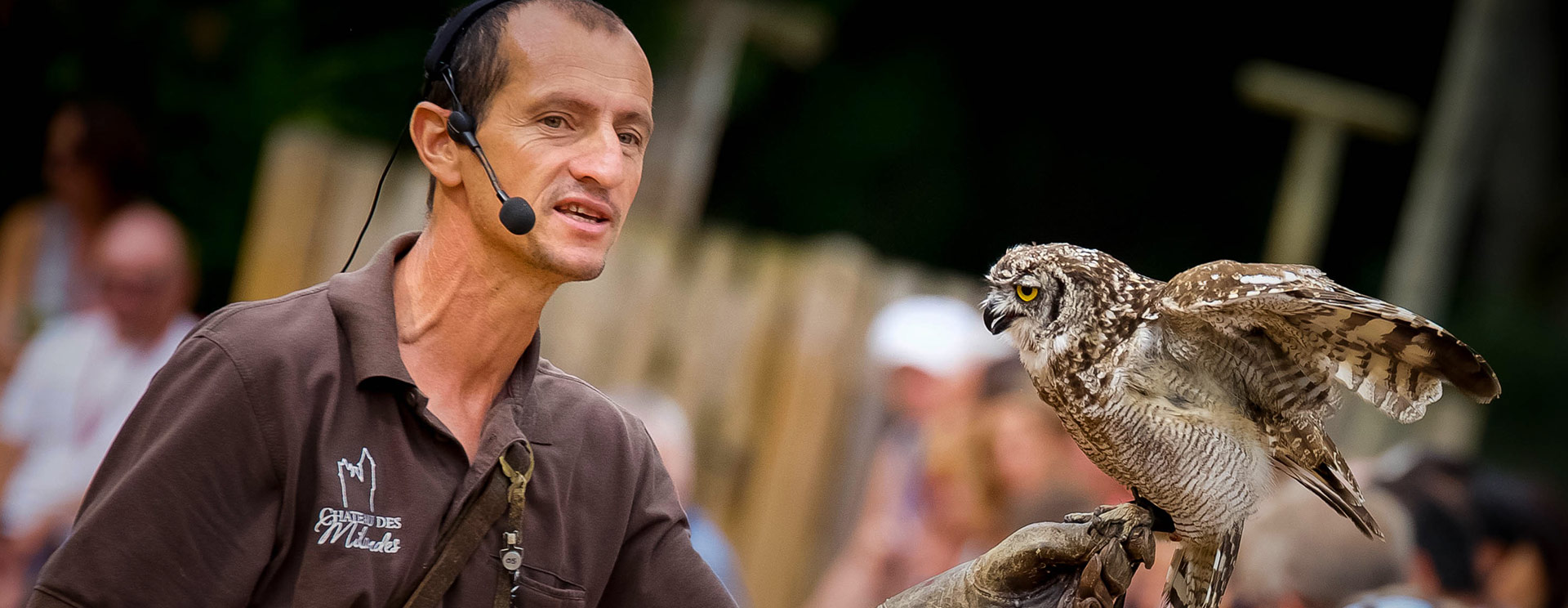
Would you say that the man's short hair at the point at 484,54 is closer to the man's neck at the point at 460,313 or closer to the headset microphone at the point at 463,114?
the headset microphone at the point at 463,114

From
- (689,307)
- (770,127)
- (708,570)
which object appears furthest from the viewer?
(770,127)

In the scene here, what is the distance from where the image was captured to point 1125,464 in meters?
2.44

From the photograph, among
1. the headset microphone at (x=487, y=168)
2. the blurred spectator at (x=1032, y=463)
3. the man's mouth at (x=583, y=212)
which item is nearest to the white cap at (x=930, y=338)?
the blurred spectator at (x=1032, y=463)

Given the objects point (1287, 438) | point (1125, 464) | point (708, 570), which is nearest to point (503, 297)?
point (708, 570)

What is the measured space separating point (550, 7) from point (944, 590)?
47.7 inches

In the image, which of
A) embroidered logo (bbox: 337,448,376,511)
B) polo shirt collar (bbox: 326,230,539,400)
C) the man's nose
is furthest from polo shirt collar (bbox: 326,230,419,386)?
the man's nose

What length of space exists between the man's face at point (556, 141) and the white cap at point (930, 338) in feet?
10.4

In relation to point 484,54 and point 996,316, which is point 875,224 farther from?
point 484,54

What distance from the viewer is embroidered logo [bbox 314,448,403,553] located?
70.5 inches

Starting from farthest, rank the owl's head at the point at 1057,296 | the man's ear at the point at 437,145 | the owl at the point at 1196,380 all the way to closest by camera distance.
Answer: the owl's head at the point at 1057,296, the owl at the point at 1196,380, the man's ear at the point at 437,145

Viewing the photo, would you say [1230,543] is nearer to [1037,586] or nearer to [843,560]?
[1037,586]

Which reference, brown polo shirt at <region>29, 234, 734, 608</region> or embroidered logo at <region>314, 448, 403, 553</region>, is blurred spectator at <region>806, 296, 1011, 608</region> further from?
embroidered logo at <region>314, 448, 403, 553</region>

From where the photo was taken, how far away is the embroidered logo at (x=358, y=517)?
70.5 inches

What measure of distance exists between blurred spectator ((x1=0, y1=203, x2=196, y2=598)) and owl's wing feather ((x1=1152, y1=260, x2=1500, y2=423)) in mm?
4030
